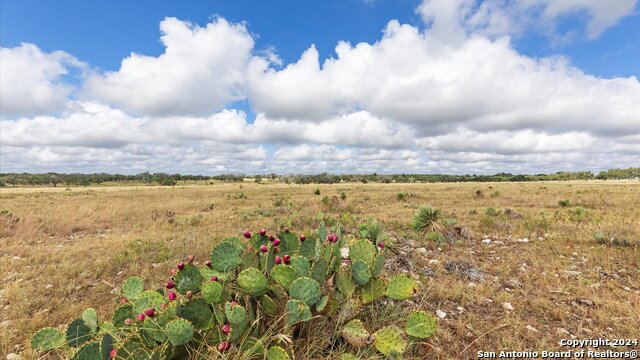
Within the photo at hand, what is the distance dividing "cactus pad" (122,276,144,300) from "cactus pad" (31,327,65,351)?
0.63 metres

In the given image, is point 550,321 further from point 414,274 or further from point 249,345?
point 249,345

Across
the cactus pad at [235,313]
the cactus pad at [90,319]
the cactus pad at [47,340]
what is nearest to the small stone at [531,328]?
the cactus pad at [235,313]

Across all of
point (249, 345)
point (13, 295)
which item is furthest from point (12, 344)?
point (249, 345)

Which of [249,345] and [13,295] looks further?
[13,295]

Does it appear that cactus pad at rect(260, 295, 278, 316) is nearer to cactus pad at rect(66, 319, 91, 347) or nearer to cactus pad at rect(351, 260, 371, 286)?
cactus pad at rect(351, 260, 371, 286)

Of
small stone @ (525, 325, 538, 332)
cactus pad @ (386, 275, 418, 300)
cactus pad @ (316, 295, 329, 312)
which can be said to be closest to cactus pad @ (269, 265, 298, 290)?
cactus pad @ (316, 295, 329, 312)

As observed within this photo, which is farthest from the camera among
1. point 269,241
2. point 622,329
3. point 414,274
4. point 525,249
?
point 525,249

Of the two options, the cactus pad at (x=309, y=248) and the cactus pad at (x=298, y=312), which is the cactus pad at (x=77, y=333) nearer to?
the cactus pad at (x=298, y=312)

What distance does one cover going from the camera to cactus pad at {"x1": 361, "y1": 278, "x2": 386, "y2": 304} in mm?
3885

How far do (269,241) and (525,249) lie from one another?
26.7ft

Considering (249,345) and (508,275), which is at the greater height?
(249,345)

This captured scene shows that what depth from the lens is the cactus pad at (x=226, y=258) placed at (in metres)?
3.57

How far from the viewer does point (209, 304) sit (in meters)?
3.46

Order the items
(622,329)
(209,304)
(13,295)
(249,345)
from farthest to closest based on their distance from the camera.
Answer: (13,295) < (622,329) < (209,304) < (249,345)
